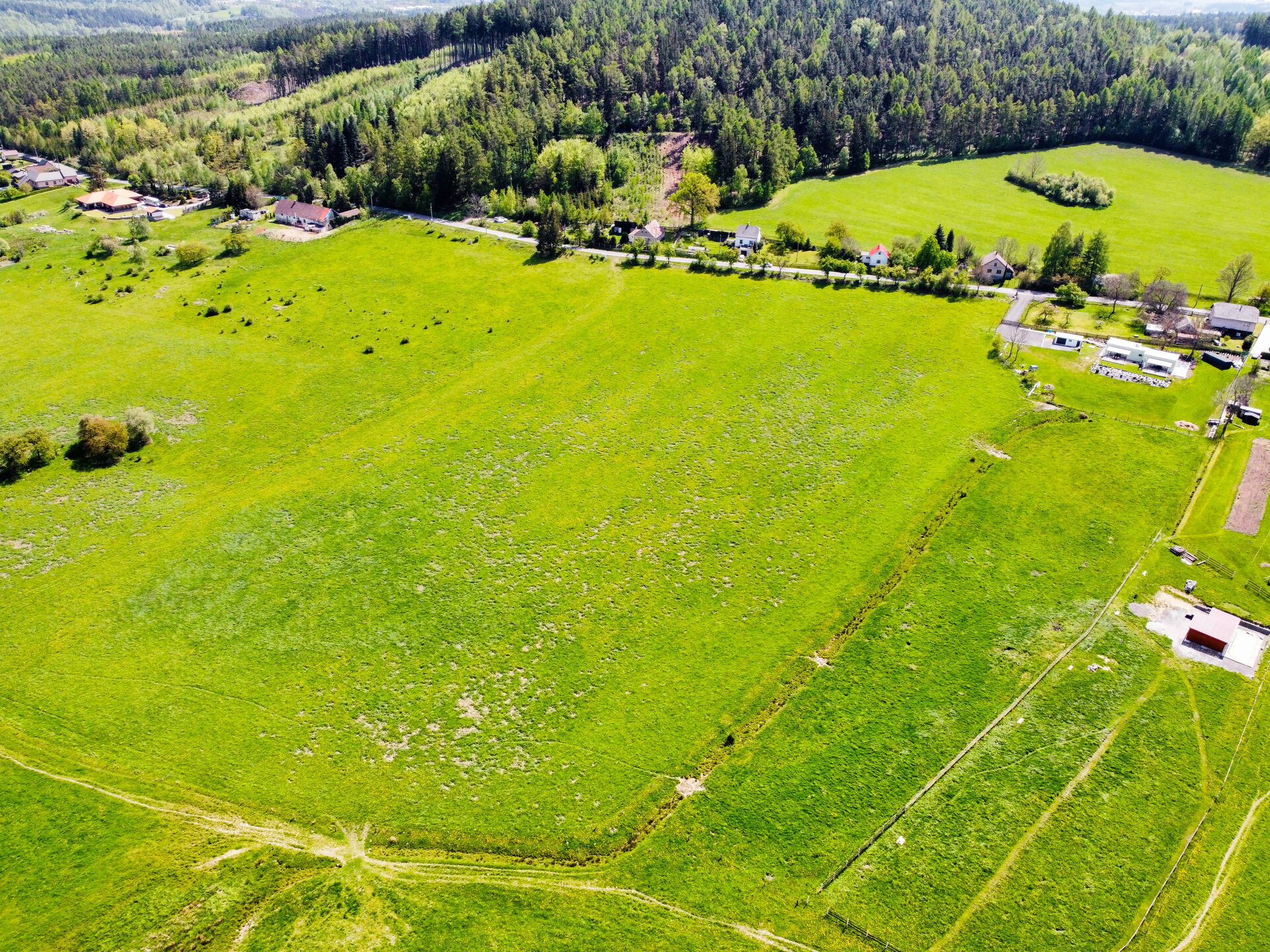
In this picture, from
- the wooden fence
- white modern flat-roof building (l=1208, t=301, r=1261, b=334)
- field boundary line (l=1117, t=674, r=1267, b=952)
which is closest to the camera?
field boundary line (l=1117, t=674, r=1267, b=952)

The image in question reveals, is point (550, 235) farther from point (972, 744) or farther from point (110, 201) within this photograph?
point (110, 201)

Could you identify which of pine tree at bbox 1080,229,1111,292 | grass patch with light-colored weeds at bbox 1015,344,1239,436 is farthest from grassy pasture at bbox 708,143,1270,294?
grass patch with light-colored weeds at bbox 1015,344,1239,436

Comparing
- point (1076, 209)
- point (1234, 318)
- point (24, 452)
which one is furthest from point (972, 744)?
point (1076, 209)

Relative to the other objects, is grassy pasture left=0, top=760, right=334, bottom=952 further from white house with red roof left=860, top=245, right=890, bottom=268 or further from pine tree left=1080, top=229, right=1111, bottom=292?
pine tree left=1080, top=229, right=1111, bottom=292

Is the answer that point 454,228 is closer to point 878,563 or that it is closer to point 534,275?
point 534,275

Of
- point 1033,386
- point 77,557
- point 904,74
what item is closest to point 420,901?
point 77,557

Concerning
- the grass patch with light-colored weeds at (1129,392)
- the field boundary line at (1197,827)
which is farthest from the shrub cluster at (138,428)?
the grass patch with light-colored weeds at (1129,392)

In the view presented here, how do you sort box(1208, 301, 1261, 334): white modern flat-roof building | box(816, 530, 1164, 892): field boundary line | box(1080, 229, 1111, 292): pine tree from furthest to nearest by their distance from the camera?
box(1080, 229, 1111, 292): pine tree, box(1208, 301, 1261, 334): white modern flat-roof building, box(816, 530, 1164, 892): field boundary line
